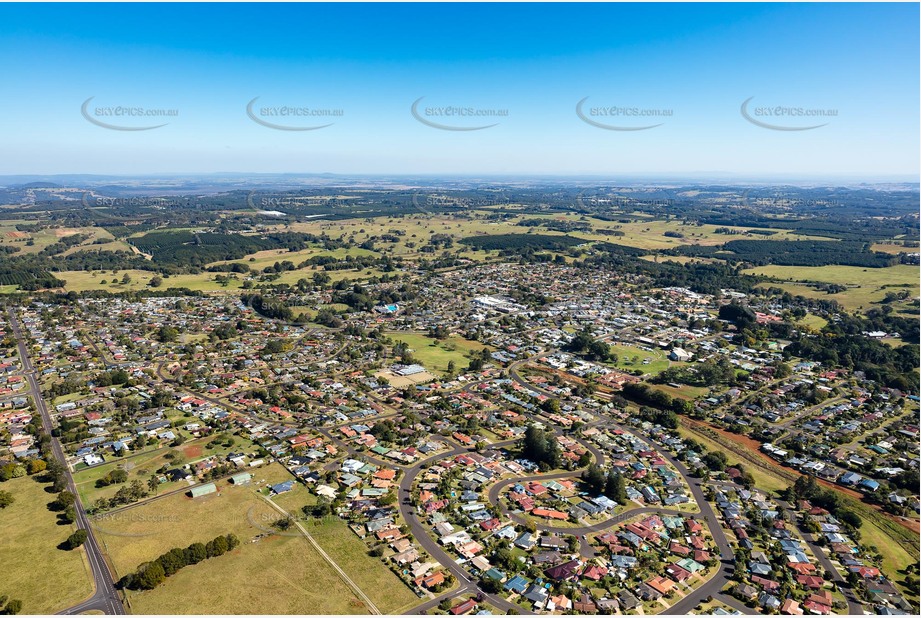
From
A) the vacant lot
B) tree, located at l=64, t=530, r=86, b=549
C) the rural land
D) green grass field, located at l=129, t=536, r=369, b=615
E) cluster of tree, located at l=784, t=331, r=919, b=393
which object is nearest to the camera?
Result: green grass field, located at l=129, t=536, r=369, b=615

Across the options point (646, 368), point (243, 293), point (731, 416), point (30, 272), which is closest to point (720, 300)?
point (646, 368)

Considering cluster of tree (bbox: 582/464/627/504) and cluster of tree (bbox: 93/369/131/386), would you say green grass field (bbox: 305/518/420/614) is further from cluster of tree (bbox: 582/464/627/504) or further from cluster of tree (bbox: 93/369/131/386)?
cluster of tree (bbox: 93/369/131/386)

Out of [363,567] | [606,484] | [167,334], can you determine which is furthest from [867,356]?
[167,334]

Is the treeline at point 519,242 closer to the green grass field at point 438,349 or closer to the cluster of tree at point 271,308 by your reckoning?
the cluster of tree at point 271,308

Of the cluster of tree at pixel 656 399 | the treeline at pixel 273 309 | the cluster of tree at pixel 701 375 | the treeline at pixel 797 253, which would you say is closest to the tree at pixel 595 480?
the cluster of tree at pixel 656 399

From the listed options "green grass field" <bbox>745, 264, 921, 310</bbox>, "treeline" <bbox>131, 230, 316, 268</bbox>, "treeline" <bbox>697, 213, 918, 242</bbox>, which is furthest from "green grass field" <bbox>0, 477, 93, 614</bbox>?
"treeline" <bbox>697, 213, 918, 242</bbox>

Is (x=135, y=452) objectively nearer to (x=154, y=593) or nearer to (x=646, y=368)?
(x=154, y=593)
